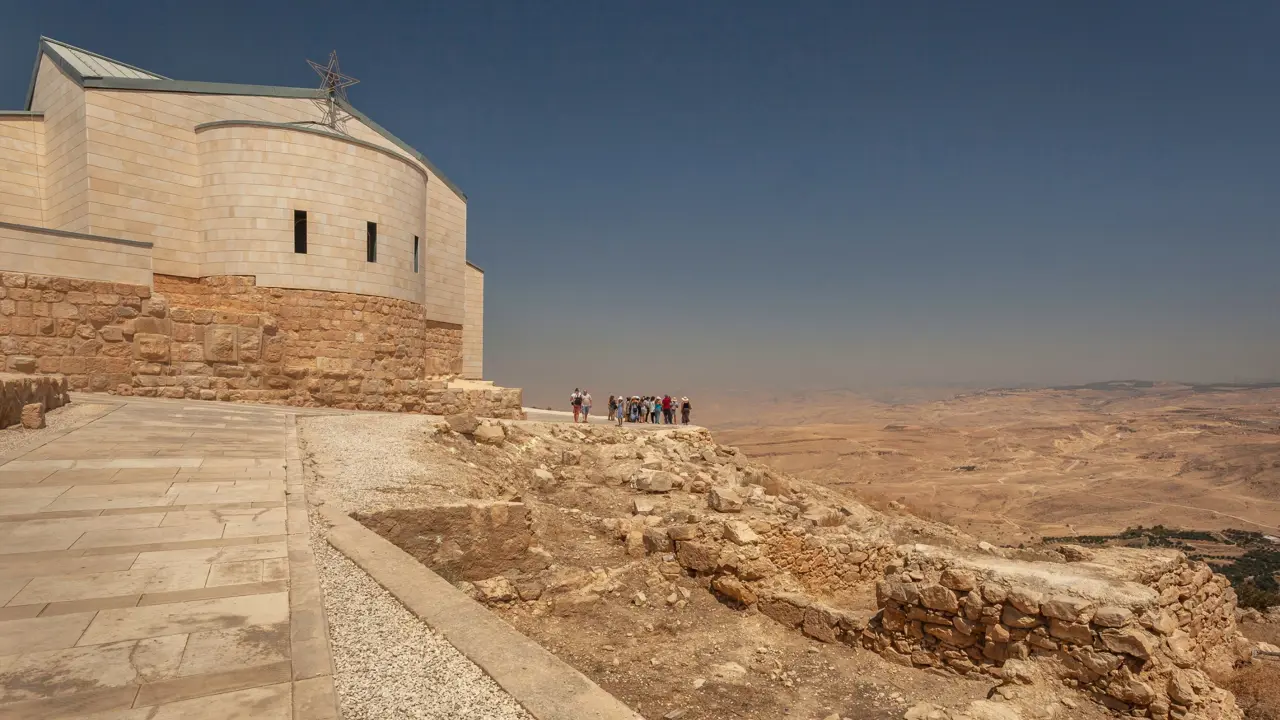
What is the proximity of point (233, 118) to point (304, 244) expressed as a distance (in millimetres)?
4325

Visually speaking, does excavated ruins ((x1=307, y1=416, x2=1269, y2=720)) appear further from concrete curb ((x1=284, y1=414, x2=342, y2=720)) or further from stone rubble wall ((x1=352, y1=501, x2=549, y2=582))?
concrete curb ((x1=284, y1=414, x2=342, y2=720))

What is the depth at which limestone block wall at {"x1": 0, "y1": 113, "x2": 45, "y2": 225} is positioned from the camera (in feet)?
48.8

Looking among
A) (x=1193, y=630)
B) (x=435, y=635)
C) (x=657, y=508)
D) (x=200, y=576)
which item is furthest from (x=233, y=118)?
(x=1193, y=630)

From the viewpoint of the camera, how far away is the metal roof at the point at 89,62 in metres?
15.5

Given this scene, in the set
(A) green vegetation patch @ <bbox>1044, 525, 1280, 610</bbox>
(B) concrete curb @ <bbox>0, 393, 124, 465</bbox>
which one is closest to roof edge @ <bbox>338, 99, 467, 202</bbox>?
(B) concrete curb @ <bbox>0, 393, 124, 465</bbox>

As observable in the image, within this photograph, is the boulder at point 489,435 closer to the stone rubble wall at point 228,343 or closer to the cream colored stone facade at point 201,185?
the stone rubble wall at point 228,343

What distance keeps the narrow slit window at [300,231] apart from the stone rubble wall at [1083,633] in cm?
1548

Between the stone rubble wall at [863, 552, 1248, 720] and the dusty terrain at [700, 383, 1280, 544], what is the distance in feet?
30.2

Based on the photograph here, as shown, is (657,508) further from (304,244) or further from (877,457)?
(877,457)

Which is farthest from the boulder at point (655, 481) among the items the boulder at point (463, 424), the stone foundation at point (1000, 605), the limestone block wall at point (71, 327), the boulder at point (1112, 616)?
the limestone block wall at point (71, 327)

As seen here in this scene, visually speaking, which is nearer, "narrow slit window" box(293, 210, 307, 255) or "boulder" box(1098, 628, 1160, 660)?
"boulder" box(1098, 628, 1160, 660)

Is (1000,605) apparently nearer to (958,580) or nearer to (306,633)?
(958,580)

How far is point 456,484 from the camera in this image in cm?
884

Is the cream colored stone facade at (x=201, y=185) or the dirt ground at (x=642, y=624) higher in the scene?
the cream colored stone facade at (x=201, y=185)
